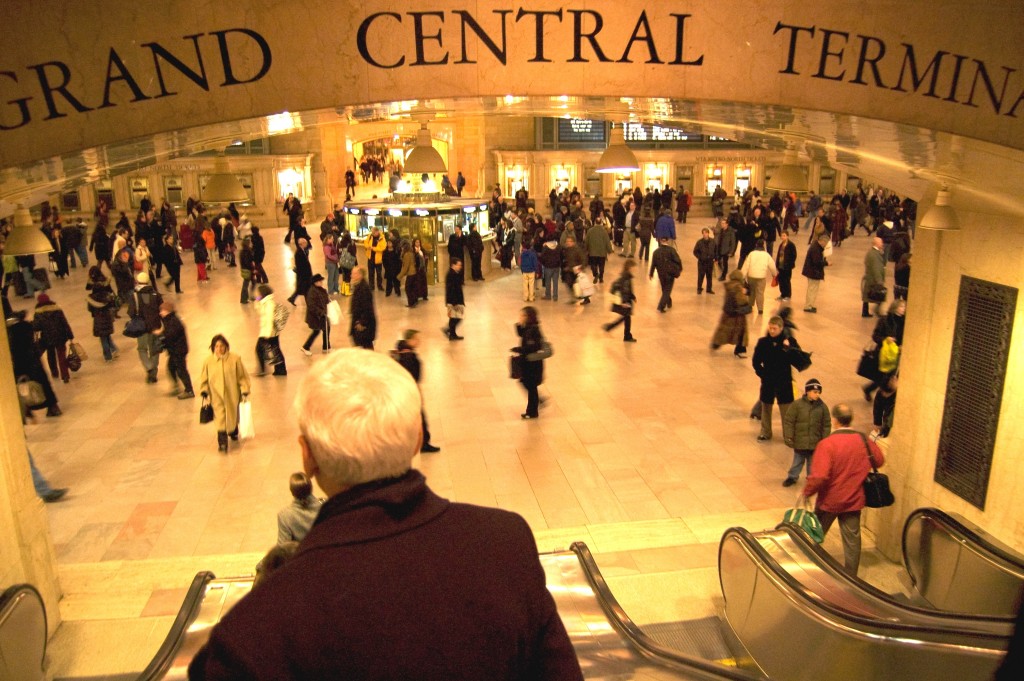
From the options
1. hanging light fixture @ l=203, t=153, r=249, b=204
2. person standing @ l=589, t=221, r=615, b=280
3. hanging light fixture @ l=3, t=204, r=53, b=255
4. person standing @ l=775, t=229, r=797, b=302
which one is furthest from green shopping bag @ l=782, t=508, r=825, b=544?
person standing @ l=589, t=221, r=615, b=280

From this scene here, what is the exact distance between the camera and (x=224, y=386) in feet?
30.0

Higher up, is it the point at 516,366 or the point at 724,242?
the point at 724,242

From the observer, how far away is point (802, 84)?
5547mm

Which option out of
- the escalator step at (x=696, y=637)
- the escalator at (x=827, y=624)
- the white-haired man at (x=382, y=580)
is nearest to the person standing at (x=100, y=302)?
the escalator step at (x=696, y=637)

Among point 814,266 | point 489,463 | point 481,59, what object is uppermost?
point 481,59

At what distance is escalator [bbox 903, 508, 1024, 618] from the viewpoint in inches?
221

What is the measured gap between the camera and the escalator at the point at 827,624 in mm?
4379

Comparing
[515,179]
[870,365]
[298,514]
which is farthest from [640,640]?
[515,179]

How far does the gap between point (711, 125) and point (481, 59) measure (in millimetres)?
2869

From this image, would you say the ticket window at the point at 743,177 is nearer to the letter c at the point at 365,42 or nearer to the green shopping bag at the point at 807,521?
the green shopping bag at the point at 807,521

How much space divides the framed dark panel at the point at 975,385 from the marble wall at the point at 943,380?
0.06m

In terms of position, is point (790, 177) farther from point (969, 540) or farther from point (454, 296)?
point (969, 540)

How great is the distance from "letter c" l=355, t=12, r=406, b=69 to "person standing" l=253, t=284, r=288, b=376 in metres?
6.62

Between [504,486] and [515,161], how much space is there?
86.1ft
